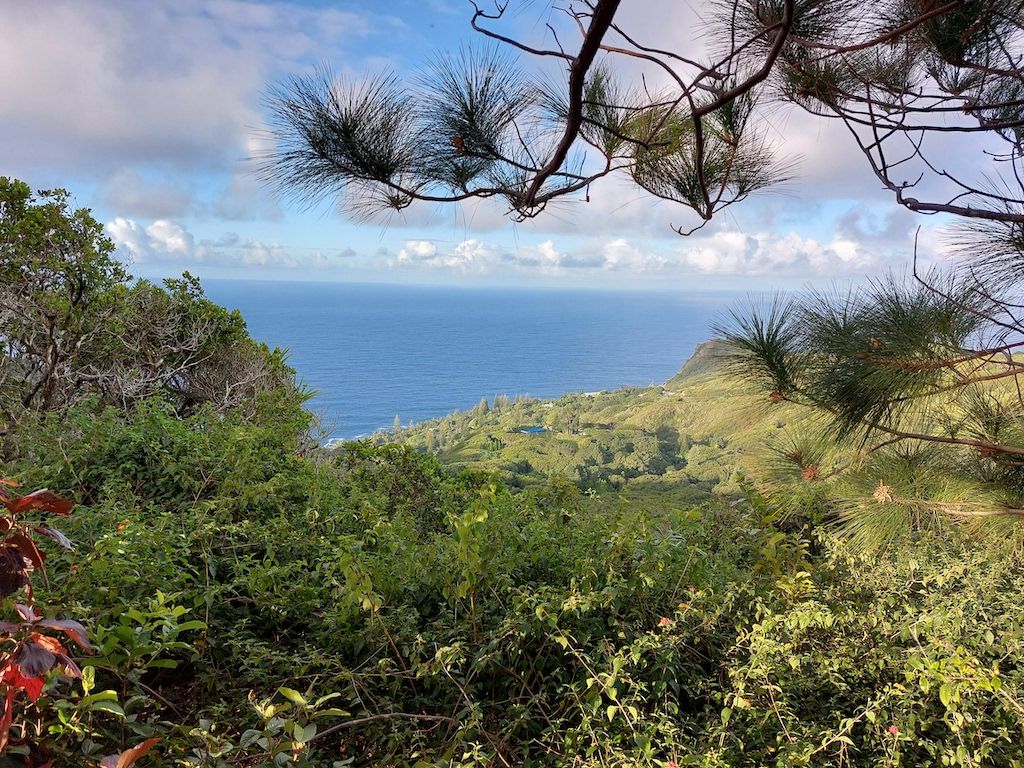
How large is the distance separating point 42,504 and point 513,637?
86 centimetres

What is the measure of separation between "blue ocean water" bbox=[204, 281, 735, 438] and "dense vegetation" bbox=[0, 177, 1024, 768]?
18.5m

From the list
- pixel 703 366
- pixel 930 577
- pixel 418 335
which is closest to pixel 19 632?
pixel 703 366

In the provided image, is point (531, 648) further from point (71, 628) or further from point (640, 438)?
point (640, 438)

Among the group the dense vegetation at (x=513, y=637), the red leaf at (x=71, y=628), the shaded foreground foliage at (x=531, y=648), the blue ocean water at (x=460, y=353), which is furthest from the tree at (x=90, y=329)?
the blue ocean water at (x=460, y=353)

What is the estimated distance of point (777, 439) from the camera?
7.68 ft

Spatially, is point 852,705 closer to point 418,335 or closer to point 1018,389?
point 1018,389

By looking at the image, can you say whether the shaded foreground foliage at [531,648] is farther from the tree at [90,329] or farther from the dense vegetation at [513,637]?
the tree at [90,329]

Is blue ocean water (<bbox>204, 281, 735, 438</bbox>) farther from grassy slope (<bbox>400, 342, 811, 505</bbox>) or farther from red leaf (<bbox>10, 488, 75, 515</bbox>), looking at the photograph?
red leaf (<bbox>10, 488, 75, 515</bbox>)

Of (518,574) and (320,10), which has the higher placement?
(320,10)

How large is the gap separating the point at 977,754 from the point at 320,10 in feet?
8.11

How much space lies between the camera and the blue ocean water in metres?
37.2

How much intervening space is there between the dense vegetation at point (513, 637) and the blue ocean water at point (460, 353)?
18.5m

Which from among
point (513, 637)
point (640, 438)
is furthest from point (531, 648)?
point (640, 438)

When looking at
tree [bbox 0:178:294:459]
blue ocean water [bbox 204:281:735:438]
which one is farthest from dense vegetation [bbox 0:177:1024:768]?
blue ocean water [bbox 204:281:735:438]
